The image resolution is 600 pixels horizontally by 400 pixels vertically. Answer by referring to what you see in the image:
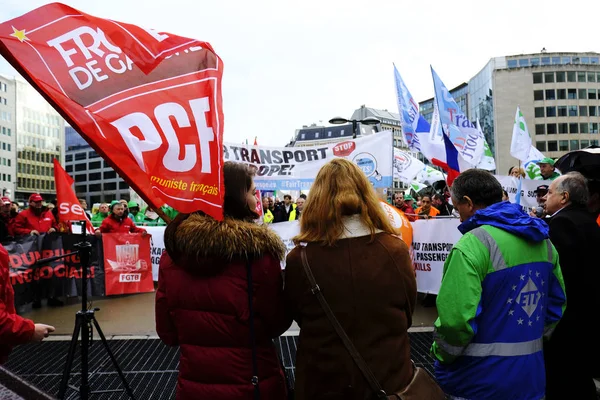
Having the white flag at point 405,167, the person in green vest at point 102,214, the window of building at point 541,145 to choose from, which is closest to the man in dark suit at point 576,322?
the person in green vest at point 102,214

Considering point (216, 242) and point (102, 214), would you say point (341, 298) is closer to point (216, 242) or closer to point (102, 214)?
point (216, 242)

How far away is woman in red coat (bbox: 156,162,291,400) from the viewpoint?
7.05 feet

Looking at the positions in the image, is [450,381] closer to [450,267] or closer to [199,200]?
[450,267]

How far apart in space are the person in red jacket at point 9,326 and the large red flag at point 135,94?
1.14 metres

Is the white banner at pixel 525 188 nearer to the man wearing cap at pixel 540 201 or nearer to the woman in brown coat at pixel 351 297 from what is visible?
the man wearing cap at pixel 540 201

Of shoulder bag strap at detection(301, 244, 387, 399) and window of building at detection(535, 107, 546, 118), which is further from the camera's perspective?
window of building at detection(535, 107, 546, 118)

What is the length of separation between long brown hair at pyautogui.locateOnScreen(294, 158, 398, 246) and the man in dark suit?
5.25ft

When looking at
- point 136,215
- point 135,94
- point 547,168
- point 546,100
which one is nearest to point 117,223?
point 136,215

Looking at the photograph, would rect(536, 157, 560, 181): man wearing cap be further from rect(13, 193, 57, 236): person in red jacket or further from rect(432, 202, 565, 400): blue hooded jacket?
rect(13, 193, 57, 236): person in red jacket

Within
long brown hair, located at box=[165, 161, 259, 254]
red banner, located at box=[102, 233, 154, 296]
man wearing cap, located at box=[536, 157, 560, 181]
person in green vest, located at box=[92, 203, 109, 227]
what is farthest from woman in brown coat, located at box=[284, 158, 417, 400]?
person in green vest, located at box=[92, 203, 109, 227]

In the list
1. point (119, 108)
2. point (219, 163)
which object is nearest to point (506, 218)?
point (219, 163)

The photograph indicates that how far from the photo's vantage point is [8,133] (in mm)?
111750

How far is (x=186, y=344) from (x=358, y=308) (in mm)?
867

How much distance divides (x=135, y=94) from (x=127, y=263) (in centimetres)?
772
